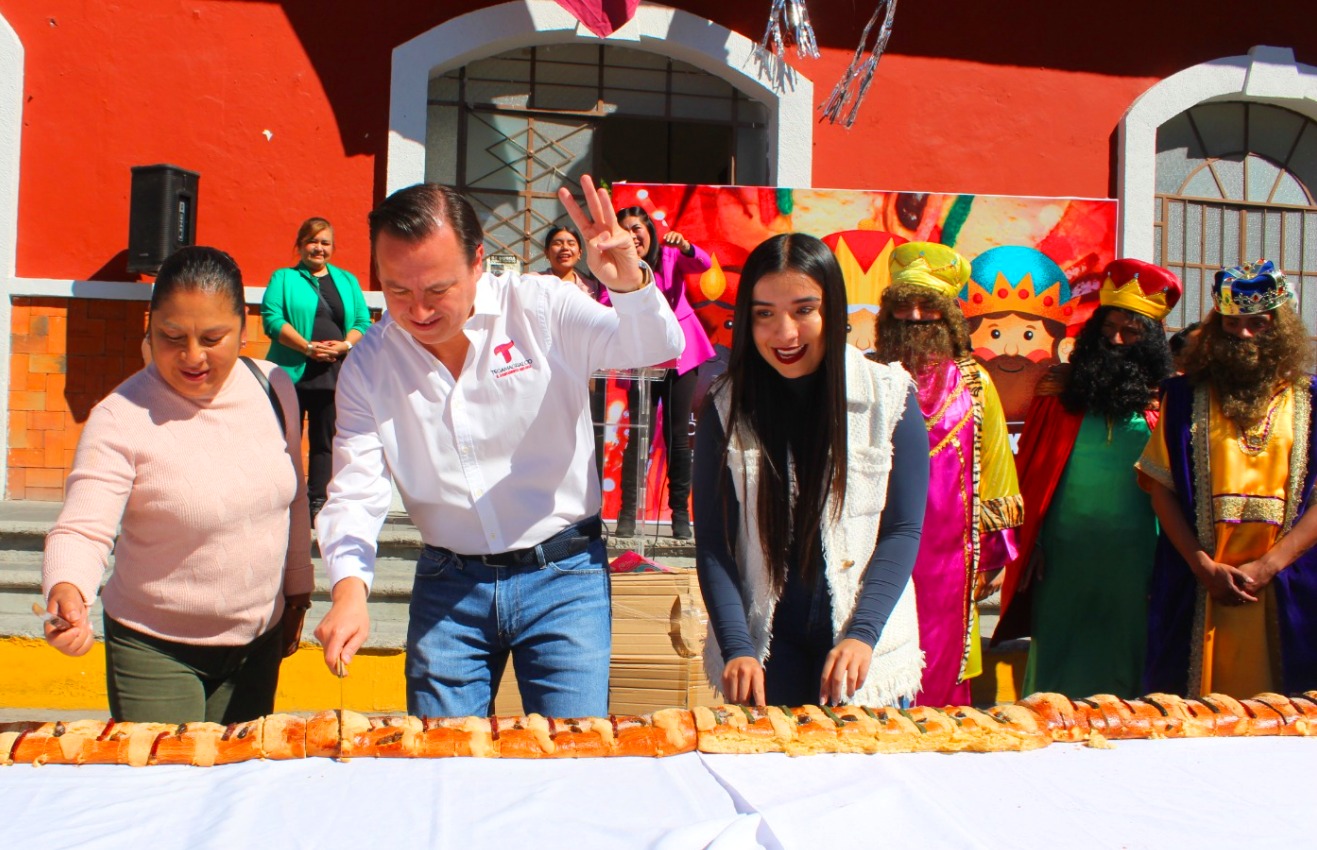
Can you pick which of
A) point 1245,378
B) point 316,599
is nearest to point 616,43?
point 316,599

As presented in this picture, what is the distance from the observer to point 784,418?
2.46 meters

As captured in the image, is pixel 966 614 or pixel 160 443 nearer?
pixel 160 443

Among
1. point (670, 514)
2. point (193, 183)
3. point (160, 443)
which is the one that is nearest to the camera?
point (160, 443)

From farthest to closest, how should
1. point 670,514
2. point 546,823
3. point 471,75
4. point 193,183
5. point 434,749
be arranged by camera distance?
point 471,75 → point 193,183 → point 670,514 → point 434,749 → point 546,823

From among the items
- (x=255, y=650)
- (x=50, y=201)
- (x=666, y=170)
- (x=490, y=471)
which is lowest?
(x=255, y=650)

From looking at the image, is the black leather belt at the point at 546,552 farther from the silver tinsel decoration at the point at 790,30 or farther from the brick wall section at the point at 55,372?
the brick wall section at the point at 55,372

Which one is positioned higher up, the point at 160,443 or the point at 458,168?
the point at 458,168

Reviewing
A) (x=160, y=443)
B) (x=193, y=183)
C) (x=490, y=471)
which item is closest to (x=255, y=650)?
(x=160, y=443)

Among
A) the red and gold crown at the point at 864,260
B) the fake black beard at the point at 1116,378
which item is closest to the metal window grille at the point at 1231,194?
the red and gold crown at the point at 864,260

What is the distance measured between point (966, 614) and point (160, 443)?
2.39 metres

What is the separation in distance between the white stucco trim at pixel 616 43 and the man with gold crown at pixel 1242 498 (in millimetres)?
4297

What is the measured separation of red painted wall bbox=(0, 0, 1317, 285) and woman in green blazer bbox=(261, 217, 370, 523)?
1281 millimetres

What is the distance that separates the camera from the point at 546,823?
1.54m

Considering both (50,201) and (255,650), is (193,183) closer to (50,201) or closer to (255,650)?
(50,201)
